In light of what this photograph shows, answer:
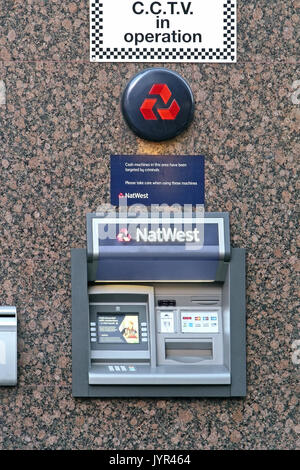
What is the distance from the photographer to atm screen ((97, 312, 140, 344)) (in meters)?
4.71

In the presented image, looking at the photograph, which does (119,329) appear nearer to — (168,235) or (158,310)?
(158,310)

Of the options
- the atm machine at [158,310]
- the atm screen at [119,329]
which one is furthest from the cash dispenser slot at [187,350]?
the atm screen at [119,329]

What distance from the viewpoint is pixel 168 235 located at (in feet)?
15.3

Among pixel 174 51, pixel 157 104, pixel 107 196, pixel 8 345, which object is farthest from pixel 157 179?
pixel 8 345

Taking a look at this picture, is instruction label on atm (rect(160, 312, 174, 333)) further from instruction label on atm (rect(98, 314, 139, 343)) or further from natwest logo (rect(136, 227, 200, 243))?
natwest logo (rect(136, 227, 200, 243))

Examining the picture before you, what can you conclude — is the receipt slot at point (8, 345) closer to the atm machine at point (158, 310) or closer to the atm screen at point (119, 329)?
the atm machine at point (158, 310)

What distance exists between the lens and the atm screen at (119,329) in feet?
15.4

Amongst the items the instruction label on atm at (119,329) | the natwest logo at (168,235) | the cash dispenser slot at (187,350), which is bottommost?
the cash dispenser slot at (187,350)

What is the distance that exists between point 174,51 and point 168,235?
1079mm

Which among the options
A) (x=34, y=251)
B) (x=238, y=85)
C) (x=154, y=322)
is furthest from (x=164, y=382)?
(x=238, y=85)

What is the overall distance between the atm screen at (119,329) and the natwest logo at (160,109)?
3.76 ft

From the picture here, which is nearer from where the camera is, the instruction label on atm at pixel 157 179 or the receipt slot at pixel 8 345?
the receipt slot at pixel 8 345

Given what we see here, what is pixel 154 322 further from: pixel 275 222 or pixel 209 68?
pixel 209 68

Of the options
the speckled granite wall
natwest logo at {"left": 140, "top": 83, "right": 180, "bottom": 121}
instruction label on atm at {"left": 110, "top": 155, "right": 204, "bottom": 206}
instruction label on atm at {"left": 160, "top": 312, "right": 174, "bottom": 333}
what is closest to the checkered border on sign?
the speckled granite wall
